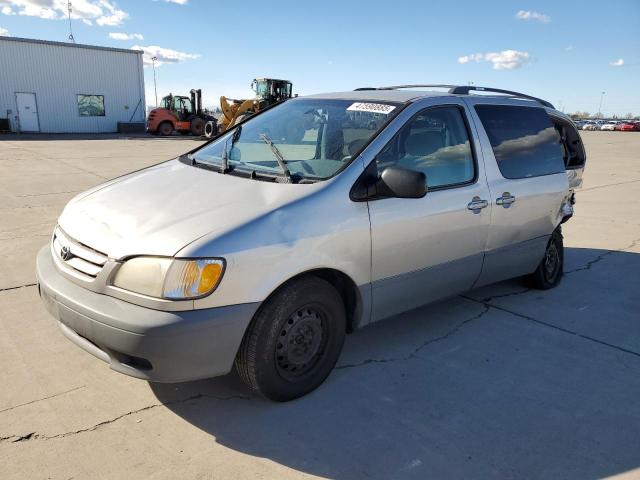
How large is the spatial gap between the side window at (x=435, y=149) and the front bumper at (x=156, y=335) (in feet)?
4.51

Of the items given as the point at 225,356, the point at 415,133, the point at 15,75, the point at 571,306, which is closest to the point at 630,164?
the point at 571,306

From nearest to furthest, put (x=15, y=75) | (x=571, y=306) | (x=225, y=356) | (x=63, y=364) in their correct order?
1. (x=225, y=356)
2. (x=63, y=364)
3. (x=571, y=306)
4. (x=15, y=75)

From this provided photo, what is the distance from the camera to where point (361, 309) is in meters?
3.12

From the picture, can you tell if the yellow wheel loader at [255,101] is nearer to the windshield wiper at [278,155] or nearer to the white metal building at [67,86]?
the white metal building at [67,86]

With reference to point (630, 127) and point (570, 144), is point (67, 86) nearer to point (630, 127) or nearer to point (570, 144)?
point (570, 144)

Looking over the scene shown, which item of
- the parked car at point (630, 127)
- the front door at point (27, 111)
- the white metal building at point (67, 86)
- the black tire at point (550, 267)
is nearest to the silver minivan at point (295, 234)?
the black tire at point (550, 267)

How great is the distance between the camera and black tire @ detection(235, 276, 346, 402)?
2639mm

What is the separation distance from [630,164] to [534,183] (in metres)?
16.8

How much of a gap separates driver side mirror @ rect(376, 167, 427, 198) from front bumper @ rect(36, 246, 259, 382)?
1.05 metres

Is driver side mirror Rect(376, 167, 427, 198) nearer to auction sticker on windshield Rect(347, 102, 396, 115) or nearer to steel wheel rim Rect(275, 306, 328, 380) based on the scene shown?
auction sticker on windshield Rect(347, 102, 396, 115)

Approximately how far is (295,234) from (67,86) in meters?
34.9

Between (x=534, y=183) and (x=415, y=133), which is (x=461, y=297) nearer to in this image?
(x=534, y=183)

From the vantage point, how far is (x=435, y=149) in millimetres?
3512

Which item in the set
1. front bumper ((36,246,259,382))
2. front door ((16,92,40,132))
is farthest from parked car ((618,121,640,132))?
front bumper ((36,246,259,382))
